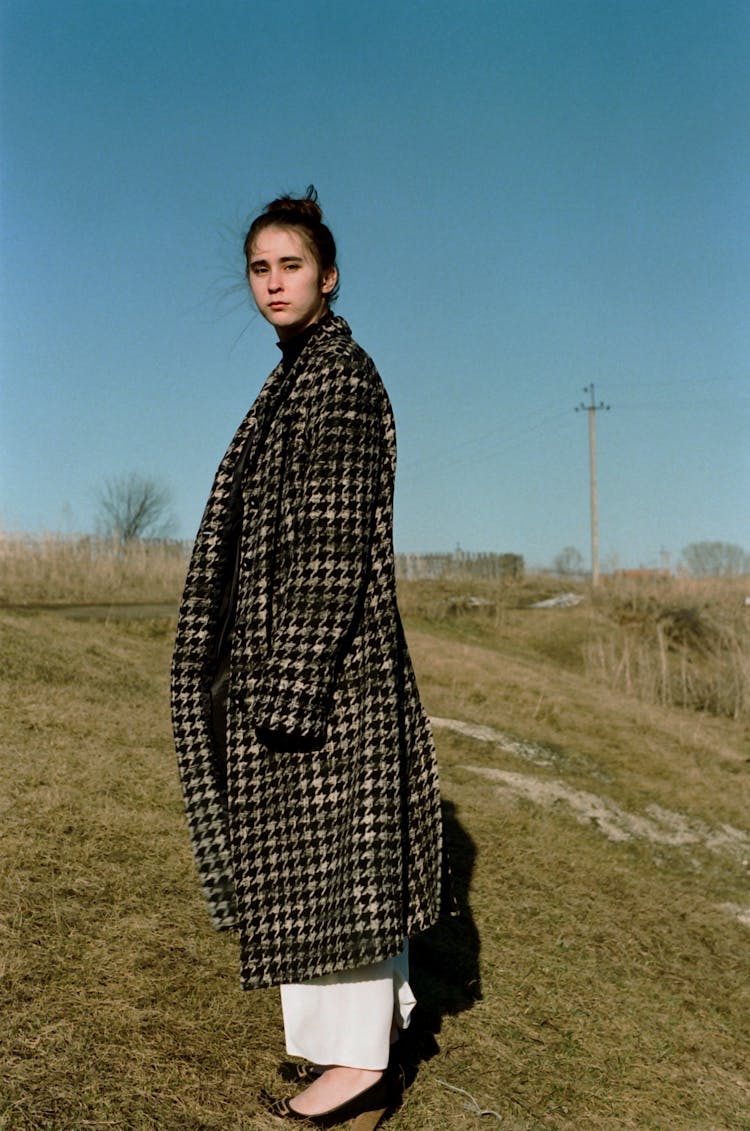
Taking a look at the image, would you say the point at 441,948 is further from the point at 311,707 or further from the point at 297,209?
the point at 297,209

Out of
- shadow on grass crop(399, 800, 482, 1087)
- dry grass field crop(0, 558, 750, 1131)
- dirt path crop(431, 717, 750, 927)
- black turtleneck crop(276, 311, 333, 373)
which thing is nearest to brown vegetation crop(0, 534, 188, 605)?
dry grass field crop(0, 558, 750, 1131)

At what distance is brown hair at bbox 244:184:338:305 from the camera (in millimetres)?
2441

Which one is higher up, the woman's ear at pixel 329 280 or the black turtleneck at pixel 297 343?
the woman's ear at pixel 329 280

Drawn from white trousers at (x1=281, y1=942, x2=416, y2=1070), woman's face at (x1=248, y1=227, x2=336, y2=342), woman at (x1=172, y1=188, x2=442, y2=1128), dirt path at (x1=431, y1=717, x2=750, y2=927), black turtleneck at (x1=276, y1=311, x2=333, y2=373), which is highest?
woman's face at (x1=248, y1=227, x2=336, y2=342)

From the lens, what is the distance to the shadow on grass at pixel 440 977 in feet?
10.0

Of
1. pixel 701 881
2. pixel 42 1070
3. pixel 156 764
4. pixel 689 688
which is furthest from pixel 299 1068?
pixel 689 688

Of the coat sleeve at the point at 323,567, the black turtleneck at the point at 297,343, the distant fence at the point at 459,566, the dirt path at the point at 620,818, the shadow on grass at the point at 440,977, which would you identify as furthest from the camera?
the distant fence at the point at 459,566

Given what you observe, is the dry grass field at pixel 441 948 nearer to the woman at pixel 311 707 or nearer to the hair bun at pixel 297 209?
the woman at pixel 311 707

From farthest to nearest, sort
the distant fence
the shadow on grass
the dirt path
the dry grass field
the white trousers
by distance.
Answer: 1. the distant fence
2. the dirt path
3. the shadow on grass
4. the dry grass field
5. the white trousers

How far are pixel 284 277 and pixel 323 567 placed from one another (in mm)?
677

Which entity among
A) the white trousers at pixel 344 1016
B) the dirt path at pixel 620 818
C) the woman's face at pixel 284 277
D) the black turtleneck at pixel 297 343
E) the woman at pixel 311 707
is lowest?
the dirt path at pixel 620 818

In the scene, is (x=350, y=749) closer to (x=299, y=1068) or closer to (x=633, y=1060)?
(x=299, y=1068)

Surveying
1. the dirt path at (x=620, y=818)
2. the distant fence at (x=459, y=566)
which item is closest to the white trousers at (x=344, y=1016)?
the dirt path at (x=620, y=818)

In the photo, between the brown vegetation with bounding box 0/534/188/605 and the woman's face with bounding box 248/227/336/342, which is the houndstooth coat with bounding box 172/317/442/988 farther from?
the brown vegetation with bounding box 0/534/188/605
